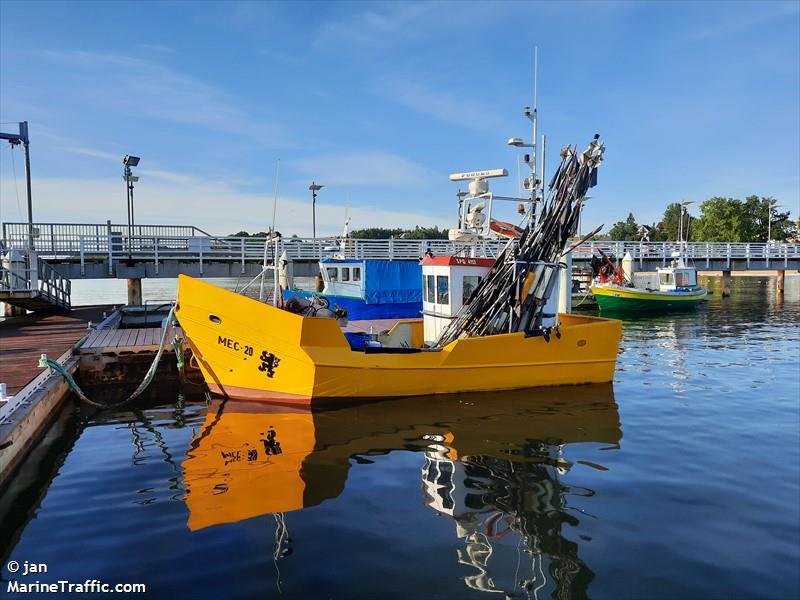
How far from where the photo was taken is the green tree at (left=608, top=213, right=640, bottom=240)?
108756 millimetres

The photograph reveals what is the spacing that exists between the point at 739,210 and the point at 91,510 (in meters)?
101

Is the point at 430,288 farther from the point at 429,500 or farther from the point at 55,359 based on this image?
the point at 55,359

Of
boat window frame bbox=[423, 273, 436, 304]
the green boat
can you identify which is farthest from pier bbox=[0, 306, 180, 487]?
the green boat

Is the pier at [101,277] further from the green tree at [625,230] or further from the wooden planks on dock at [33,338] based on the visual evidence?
the green tree at [625,230]

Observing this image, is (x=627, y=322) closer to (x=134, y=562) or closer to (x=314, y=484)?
(x=314, y=484)

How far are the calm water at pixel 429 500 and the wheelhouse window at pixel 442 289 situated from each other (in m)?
2.37

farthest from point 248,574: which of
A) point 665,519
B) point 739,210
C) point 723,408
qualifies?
point 739,210

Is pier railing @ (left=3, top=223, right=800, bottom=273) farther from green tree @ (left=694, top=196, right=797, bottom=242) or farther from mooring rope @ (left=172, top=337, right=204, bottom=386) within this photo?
green tree @ (left=694, top=196, right=797, bottom=242)

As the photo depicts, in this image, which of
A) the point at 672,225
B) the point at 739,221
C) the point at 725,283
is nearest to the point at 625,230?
the point at 672,225

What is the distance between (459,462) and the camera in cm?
762

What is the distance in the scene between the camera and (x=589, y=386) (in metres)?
12.1

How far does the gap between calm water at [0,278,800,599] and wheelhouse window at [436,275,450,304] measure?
2.37 meters

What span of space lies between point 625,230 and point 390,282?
333 feet

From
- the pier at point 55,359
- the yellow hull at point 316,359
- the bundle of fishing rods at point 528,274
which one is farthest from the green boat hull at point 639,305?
the pier at point 55,359
